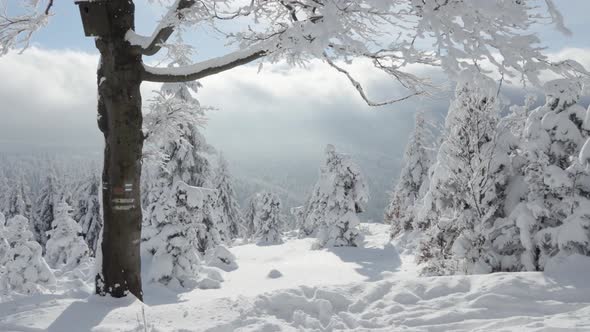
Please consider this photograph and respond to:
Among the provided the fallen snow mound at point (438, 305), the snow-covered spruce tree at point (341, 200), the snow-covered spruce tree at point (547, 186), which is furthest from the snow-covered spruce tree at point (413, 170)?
the fallen snow mound at point (438, 305)

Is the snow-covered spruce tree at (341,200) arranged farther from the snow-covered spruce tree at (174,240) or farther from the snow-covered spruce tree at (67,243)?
the snow-covered spruce tree at (67,243)

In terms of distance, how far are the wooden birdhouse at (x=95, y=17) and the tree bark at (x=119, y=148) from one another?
2.8 inches

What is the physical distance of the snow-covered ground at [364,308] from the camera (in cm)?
459

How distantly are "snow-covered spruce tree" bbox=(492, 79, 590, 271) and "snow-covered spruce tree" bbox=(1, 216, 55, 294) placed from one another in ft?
63.8

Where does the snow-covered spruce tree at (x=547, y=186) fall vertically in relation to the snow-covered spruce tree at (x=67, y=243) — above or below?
above

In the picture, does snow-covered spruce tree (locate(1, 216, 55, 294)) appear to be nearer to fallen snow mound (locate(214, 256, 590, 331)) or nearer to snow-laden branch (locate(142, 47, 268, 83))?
snow-laden branch (locate(142, 47, 268, 83))

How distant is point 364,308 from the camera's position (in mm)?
5195

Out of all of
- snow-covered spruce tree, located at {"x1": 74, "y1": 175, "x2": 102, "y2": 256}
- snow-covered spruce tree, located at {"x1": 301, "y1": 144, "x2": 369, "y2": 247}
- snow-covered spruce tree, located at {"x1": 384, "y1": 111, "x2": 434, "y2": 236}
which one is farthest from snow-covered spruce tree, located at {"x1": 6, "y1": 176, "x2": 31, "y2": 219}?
snow-covered spruce tree, located at {"x1": 384, "y1": 111, "x2": 434, "y2": 236}

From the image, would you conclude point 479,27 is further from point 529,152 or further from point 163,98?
point 529,152

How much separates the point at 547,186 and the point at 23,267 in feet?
70.1

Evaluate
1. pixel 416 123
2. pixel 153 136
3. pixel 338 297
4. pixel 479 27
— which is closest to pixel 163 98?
pixel 153 136

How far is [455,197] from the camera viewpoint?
13383 millimetres

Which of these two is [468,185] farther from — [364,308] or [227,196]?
[227,196]

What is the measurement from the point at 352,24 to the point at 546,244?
9.12m
